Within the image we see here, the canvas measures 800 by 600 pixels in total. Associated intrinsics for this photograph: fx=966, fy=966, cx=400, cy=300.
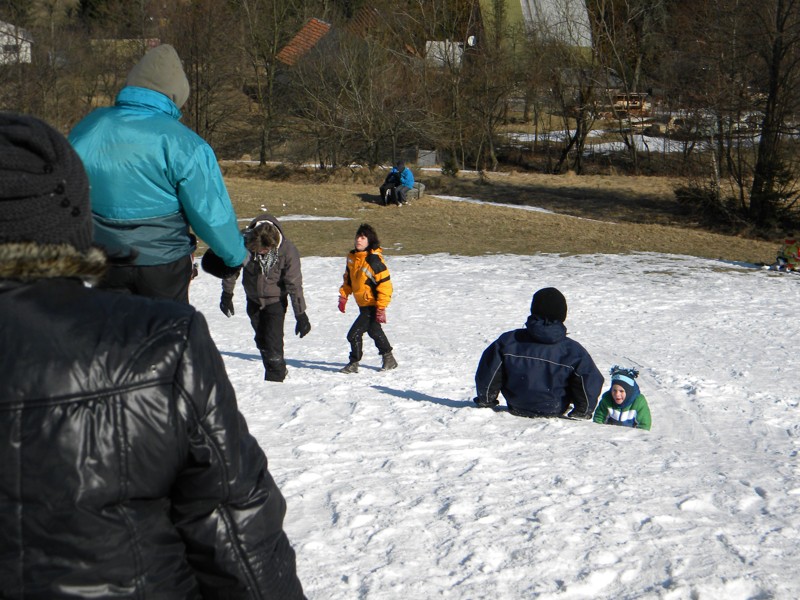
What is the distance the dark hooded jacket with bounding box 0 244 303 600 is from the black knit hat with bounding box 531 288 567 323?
16.3 feet

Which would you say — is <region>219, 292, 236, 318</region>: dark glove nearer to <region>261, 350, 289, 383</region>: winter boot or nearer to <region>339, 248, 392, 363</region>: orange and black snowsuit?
<region>261, 350, 289, 383</region>: winter boot

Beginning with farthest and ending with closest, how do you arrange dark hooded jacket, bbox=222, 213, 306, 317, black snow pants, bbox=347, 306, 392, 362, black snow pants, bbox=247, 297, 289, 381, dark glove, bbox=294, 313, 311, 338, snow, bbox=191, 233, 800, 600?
1. black snow pants, bbox=347, 306, 392, 362
2. dark glove, bbox=294, 313, 311, 338
3. black snow pants, bbox=247, 297, 289, 381
4. dark hooded jacket, bbox=222, 213, 306, 317
5. snow, bbox=191, 233, 800, 600

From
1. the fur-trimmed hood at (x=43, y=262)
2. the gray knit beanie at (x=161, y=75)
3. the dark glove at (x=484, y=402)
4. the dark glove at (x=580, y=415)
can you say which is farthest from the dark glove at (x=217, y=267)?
the dark glove at (x=580, y=415)

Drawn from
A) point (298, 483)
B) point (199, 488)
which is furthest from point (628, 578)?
point (199, 488)

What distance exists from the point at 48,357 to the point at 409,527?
3.15 meters

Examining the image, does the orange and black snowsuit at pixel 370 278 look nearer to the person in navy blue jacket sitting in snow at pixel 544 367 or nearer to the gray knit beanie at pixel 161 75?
the person in navy blue jacket sitting in snow at pixel 544 367

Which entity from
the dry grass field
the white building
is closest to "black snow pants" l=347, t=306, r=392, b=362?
the dry grass field

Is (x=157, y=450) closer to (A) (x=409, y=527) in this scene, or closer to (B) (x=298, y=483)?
(A) (x=409, y=527)

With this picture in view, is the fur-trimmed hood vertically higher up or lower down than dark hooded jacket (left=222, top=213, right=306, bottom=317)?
higher up

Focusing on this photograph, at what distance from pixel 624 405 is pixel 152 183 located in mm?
4448

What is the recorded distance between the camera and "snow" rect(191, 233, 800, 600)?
405cm

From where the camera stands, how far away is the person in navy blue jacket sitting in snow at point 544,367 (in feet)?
21.9

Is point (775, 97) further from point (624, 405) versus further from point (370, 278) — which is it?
point (624, 405)

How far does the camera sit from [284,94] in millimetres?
36938
